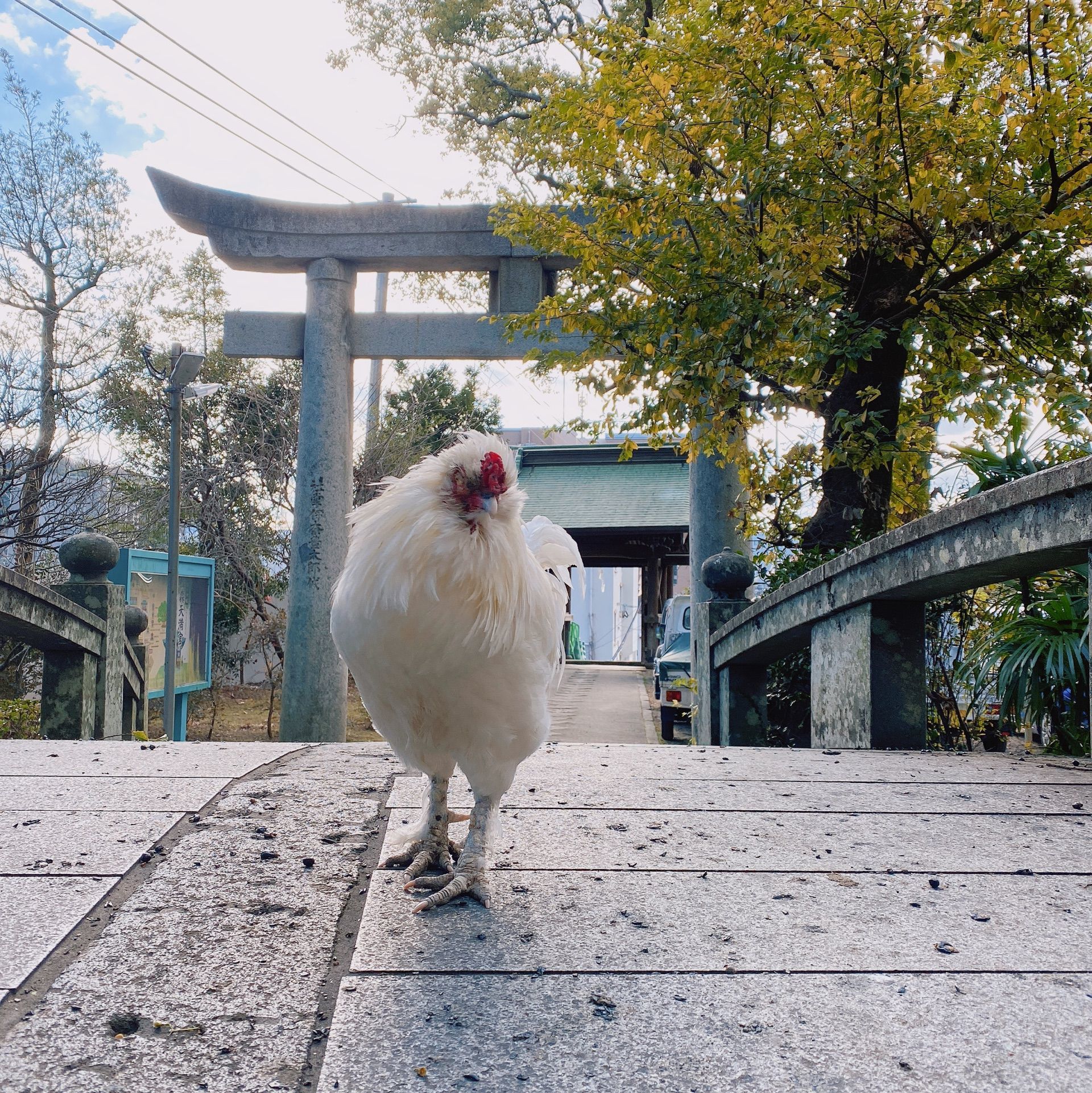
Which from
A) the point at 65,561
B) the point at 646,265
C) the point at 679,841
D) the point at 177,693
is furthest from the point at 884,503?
the point at 177,693

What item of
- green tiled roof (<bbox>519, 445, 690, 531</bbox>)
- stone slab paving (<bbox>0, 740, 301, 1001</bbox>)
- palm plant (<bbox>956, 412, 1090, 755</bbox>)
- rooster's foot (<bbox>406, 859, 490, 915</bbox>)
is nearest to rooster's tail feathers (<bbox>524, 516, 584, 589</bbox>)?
rooster's foot (<bbox>406, 859, 490, 915</bbox>)

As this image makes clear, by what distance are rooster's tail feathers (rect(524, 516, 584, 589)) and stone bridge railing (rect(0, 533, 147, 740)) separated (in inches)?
204

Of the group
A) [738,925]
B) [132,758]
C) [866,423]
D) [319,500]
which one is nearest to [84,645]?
[319,500]

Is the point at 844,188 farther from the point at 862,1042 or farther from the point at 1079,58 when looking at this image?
the point at 862,1042

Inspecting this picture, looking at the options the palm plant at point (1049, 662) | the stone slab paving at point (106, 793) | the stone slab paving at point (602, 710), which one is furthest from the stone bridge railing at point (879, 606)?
the stone slab paving at point (106, 793)

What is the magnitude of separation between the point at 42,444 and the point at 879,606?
10342mm

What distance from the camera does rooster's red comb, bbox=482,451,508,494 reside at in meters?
2.52

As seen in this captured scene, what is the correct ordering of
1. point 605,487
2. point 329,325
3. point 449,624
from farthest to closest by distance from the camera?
point 605,487
point 329,325
point 449,624

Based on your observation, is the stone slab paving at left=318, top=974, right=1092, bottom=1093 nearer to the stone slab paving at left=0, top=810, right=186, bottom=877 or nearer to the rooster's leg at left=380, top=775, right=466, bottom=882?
the rooster's leg at left=380, top=775, right=466, bottom=882

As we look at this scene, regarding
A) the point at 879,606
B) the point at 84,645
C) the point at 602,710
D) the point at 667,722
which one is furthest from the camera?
the point at 602,710

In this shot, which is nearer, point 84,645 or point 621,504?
point 84,645

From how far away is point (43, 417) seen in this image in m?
12.2

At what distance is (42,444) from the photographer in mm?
11172

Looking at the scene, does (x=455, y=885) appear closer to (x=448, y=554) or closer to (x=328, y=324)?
(x=448, y=554)
